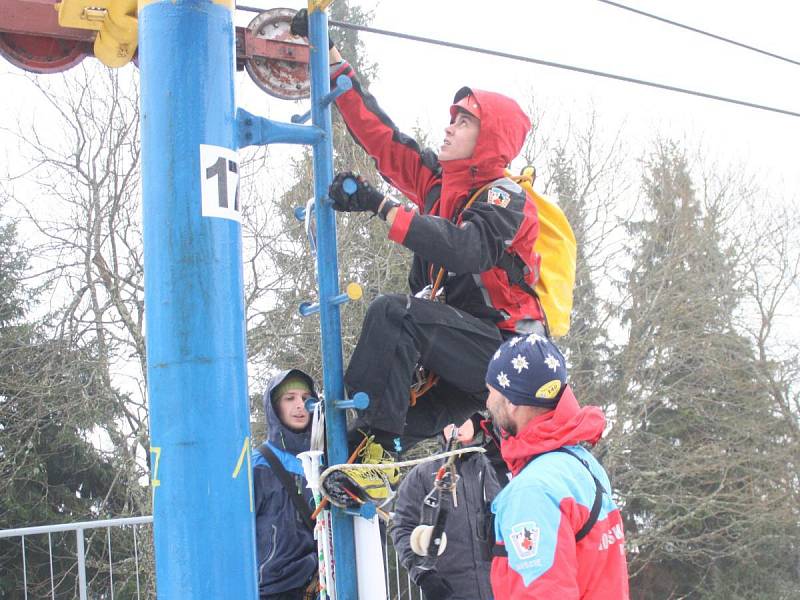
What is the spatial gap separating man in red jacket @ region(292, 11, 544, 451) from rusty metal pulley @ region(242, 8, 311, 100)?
27cm

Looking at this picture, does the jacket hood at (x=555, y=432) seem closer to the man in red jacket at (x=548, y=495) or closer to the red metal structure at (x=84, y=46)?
the man in red jacket at (x=548, y=495)

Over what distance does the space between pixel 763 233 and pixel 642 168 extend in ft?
11.2

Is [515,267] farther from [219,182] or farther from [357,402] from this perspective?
[219,182]

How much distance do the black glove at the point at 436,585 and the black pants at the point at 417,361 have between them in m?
1.04

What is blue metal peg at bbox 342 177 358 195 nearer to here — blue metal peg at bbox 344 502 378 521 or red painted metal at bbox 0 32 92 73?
blue metal peg at bbox 344 502 378 521

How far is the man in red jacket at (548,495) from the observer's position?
2.52 meters

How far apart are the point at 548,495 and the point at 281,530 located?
81.5 inches

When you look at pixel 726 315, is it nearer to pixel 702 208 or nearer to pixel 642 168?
pixel 702 208

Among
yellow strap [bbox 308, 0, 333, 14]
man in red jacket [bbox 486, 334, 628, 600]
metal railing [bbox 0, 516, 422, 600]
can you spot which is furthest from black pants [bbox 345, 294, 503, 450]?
metal railing [bbox 0, 516, 422, 600]

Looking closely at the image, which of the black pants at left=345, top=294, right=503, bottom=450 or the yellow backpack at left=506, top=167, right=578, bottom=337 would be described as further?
the yellow backpack at left=506, top=167, right=578, bottom=337

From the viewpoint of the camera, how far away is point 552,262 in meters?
3.88

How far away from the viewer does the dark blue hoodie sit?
423cm

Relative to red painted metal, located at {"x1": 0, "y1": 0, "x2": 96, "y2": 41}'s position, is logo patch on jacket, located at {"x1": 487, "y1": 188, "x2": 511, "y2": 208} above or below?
below

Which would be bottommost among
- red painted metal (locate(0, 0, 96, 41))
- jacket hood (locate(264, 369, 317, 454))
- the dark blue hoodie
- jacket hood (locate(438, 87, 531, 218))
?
the dark blue hoodie
